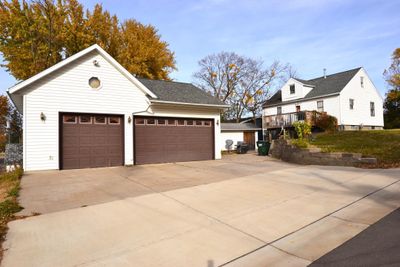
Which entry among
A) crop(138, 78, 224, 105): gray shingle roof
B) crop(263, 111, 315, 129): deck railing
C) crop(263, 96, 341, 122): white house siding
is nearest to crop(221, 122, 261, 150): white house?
crop(263, 111, 315, 129): deck railing

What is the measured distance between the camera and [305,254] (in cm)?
360

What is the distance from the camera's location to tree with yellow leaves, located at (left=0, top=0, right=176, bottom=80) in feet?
70.7

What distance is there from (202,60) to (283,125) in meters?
19.5

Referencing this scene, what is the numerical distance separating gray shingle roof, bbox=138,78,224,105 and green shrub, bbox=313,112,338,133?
1162 centimetres

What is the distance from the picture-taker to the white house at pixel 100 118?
10812 mm

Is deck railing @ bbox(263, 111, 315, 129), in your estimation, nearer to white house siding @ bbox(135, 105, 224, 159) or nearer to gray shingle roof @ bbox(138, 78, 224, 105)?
white house siding @ bbox(135, 105, 224, 159)

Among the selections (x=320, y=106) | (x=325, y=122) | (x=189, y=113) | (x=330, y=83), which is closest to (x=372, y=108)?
(x=330, y=83)

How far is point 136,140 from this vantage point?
13188 millimetres

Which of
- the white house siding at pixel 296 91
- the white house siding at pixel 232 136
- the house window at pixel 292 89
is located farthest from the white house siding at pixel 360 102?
the white house siding at pixel 232 136

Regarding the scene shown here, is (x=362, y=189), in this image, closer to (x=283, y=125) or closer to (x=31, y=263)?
(x=31, y=263)

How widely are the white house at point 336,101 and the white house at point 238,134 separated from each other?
5.21ft

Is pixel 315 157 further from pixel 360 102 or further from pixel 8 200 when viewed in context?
pixel 360 102

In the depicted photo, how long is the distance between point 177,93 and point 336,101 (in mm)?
16550

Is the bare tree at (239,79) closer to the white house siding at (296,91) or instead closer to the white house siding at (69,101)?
the white house siding at (296,91)
